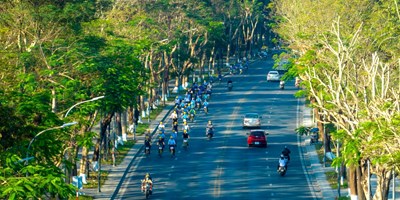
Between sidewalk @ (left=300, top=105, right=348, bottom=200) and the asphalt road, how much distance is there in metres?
0.53

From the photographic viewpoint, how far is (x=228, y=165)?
2734 inches

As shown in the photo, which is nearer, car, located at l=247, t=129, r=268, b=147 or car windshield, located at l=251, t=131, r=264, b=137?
car, located at l=247, t=129, r=268, b=147

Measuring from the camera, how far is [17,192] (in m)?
35.8

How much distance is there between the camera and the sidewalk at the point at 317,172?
59.3 metres

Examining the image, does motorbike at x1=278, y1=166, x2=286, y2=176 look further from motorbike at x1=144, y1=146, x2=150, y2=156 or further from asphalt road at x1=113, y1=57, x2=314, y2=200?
motorbike at x1=144, y1=146, x2=150, y2=156

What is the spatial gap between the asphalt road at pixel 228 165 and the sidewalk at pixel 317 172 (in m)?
0.53

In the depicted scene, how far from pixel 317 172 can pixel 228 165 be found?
17.4ft

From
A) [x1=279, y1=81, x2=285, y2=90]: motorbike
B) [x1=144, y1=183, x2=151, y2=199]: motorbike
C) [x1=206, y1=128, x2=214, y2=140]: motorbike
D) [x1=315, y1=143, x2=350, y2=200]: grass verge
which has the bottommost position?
Answer: [x1=315, y1=143, x2=350, y2=200]: grass verge

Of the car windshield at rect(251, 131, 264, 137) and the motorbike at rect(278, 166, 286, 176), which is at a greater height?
the car windshield at rect(251, 131, 264, 137)

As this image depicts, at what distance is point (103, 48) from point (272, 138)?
2054 centimetres

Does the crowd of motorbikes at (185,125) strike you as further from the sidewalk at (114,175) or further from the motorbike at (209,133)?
the sidewalk at (114,175)

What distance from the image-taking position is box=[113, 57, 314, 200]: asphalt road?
59531mm

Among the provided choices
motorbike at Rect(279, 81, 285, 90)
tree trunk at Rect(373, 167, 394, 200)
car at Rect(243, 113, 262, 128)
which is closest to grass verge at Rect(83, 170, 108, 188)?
tree trunk at Rect(373, 167, 394, 200)

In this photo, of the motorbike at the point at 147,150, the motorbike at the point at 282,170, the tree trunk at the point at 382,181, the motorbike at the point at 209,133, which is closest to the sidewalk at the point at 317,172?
the motorbike at the point at 282,170
